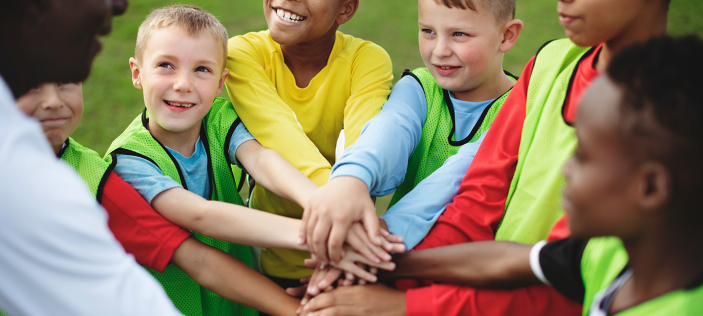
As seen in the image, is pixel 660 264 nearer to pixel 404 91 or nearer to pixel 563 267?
pixel 563 267

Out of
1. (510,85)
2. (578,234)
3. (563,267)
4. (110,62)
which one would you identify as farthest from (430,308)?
(110,62)

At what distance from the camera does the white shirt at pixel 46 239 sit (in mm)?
802

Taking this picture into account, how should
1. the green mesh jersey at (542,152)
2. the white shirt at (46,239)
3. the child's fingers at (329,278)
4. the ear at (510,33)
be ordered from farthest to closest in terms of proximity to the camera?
Result: the ear at (510,33) → the child's fingers at (329,278) → the green mesh jersey at (542,152) → the white shirt at (46,239)

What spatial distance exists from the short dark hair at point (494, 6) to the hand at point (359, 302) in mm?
946

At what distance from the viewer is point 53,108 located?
1551 mm

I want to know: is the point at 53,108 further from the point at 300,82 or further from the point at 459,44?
the point at 459,44

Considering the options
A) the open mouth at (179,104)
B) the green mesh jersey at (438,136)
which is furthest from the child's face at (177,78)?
the green mesh jersey at (438,136)

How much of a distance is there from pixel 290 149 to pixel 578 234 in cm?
103

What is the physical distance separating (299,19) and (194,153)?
2.02 feet

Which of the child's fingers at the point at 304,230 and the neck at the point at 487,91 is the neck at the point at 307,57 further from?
the child's fingers at the point at 304,230

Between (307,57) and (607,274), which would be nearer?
(607,274)

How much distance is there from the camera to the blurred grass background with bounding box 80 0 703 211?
462 cm

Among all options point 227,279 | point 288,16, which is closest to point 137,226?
point 227,279

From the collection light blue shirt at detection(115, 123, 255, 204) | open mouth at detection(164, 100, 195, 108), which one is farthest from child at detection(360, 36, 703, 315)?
open mouth at detection(164, 100, 195, 108)
